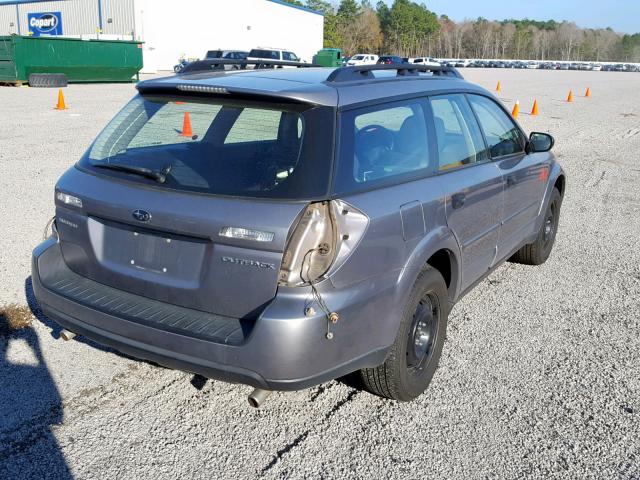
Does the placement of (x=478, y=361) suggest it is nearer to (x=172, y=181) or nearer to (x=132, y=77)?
(x=172, y=181)

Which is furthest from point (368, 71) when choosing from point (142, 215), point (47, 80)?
point (47, 80)

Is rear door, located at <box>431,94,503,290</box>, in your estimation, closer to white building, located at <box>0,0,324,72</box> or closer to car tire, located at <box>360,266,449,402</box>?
car tire, located at <box>360,266,449,402</box>

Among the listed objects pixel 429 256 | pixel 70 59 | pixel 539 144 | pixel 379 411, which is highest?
pixel 70 59

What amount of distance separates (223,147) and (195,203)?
42 centimetres

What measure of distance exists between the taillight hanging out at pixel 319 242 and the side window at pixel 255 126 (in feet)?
1.73

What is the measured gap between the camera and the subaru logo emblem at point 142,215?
2.96 metres

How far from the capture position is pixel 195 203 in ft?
9.47

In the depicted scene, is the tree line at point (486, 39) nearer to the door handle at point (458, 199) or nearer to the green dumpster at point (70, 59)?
the green dumpster at point (70, 59)

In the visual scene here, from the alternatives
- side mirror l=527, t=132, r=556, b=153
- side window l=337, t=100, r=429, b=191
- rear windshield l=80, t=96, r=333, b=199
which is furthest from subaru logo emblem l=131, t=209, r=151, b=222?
side mirror l=527, t=132, r=556, b=153

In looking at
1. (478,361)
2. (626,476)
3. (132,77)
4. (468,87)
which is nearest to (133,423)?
(478,361)

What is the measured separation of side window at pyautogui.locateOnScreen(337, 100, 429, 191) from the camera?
3049mm

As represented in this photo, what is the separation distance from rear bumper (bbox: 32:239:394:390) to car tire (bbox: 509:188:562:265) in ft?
10.3

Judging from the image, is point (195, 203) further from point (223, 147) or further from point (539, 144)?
point (539, 144)

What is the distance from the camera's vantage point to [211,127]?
12.1 feet
